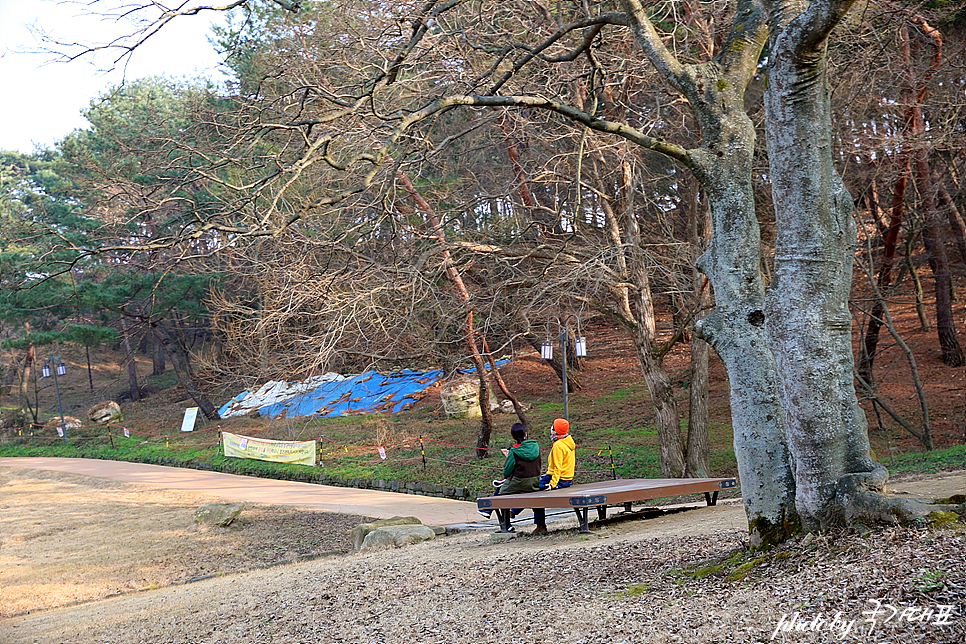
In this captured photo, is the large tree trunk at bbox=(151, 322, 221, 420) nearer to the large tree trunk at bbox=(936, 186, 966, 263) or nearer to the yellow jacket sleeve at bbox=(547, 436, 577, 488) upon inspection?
the yellow jacket sleeve at bbox=(547, 436, 577, 488)

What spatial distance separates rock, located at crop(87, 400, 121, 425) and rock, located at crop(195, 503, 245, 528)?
2230cm

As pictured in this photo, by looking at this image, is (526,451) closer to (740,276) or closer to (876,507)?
(740,276)

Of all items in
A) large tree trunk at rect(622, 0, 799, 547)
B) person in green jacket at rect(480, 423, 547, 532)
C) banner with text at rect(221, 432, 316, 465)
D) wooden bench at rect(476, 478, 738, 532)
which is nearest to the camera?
large tree trunk at rect(622, 0, 799, 547)

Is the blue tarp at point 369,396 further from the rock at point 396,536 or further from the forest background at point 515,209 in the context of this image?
the rock at point 396,536

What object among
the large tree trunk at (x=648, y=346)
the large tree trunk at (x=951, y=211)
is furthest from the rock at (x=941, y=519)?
the large tree trunk at (x=951, y=211)

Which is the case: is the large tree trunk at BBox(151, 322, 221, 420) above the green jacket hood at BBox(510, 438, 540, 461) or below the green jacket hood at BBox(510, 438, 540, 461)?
above

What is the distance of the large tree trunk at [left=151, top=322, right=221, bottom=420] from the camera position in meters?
32.3

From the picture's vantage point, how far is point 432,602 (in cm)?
572

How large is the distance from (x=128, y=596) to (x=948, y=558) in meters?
8.98

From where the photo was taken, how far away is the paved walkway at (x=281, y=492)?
13.2 meters

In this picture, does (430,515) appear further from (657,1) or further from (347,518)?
(657,1)

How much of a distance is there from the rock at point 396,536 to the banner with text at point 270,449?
1015cm

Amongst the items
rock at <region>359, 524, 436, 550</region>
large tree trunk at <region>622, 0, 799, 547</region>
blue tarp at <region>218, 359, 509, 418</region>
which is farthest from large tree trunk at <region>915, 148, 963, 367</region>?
large tree trunk at <region>622, 0, 799, 547</region>

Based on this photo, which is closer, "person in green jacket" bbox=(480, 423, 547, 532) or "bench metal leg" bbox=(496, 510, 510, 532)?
"bench metal leg" bbox=(496, 510, 510, 532)
